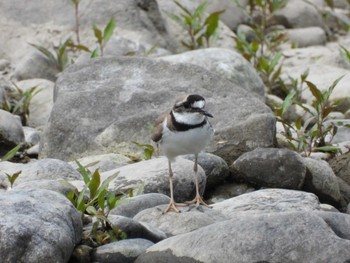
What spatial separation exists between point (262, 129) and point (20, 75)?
13.6 ft

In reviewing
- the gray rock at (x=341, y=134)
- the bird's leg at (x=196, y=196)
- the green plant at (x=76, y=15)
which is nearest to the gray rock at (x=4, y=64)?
the green plant at (x=76, y=15)

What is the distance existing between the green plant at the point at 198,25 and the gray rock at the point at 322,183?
4.52 m

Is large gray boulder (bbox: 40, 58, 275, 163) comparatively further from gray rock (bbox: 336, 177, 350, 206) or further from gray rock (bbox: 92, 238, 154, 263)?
gray rock (bbox: 92, 238, 154, 263)

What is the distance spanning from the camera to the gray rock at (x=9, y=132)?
363 inches

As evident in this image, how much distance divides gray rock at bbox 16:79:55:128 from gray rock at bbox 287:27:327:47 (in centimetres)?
535

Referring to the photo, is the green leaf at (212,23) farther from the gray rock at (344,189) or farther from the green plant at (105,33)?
the gray rock at (344,189)

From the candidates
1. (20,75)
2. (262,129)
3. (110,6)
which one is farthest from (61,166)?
(110,6)

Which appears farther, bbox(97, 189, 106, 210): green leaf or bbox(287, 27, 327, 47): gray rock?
bbox(287, 27, 327, 47): gray rock

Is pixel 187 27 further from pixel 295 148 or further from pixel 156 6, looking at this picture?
pixel 295 148

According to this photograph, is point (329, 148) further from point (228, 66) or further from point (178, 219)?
point (178, 219)

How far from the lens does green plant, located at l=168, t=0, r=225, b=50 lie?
39.6 ft

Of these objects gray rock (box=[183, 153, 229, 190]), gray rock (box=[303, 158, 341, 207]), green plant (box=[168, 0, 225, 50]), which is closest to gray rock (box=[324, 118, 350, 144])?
gray rock (box=[303, 158, 341, 207])

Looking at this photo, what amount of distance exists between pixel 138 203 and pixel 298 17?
32.3 feet

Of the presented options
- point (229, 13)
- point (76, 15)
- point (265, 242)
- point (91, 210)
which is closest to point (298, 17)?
point (229, 13)
